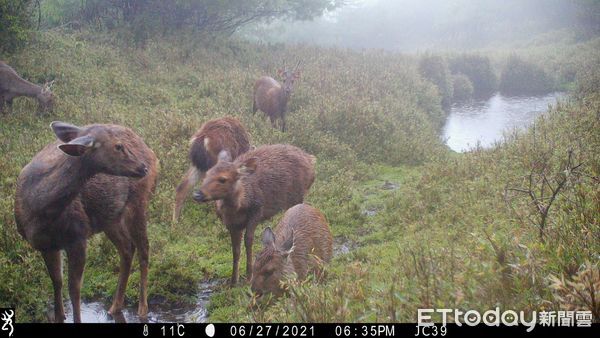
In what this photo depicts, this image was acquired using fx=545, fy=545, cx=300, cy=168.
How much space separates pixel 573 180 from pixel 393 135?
8.50 metres

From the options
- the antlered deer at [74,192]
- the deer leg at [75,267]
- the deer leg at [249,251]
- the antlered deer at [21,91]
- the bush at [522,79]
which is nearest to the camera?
the antlered deer at [74,192]

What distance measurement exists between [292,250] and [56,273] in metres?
2.38

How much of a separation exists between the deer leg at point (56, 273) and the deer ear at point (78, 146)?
1094 millimetres

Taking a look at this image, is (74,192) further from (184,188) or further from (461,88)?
(461,88)

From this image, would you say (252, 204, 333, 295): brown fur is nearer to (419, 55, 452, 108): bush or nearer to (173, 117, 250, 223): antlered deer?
(173, 117, 250, 223): antlered deer

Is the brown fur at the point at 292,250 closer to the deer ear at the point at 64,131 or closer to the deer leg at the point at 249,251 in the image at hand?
the deer leg at the point at 249,251

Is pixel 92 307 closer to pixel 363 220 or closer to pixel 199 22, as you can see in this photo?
pixel 363 220

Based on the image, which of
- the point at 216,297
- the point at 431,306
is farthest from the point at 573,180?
the point at 216,297

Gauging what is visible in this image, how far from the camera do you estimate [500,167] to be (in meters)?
9.40

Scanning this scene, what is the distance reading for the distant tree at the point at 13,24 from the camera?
14.0m

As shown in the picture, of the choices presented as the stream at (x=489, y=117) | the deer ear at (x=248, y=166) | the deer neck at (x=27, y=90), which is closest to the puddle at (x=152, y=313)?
the deer ear at (x=248, y=166)

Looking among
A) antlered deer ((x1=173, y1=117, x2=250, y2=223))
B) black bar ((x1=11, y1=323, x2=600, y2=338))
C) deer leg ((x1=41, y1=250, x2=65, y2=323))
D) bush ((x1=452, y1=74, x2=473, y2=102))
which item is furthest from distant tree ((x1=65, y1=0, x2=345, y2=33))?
black bar ((x1=11, y1=323, x2=600, y2=338))

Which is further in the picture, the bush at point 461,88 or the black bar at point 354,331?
the bush at point 461,88

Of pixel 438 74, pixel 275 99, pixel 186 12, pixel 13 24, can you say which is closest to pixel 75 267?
pixel 275 99
